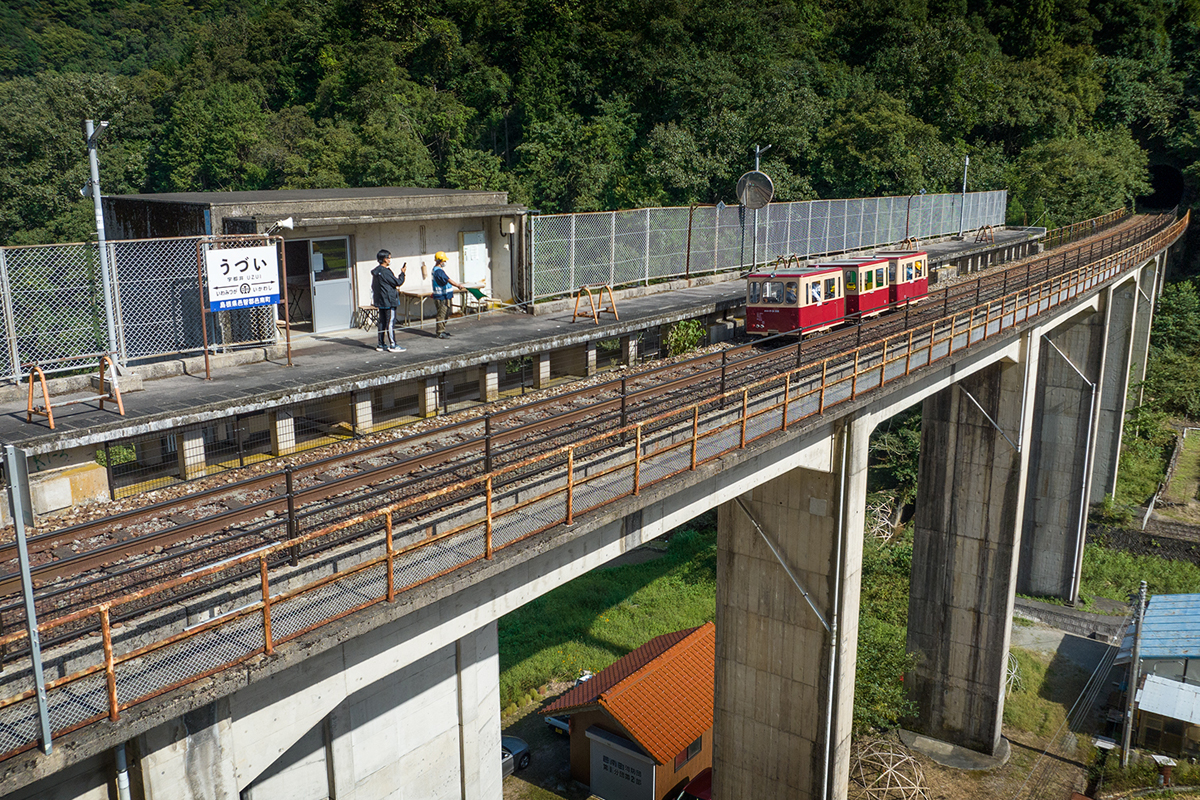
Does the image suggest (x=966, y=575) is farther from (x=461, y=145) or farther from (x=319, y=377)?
(x=461, y=145)

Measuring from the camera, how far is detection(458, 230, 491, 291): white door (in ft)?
65.7

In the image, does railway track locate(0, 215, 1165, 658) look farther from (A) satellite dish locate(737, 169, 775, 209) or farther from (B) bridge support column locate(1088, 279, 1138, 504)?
(B) bridge support column locate(1088, 279, 1138, 504)

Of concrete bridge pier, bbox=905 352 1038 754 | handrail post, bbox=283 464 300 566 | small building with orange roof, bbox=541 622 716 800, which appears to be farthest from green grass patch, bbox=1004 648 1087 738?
handrail post, bbox=283 464 300 566

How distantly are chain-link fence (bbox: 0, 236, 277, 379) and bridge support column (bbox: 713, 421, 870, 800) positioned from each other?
31.0 ft

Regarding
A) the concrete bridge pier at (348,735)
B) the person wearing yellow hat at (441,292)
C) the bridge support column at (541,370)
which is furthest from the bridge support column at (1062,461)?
the concrete bridge pier at (348,735)

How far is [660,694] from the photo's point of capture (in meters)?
21.0

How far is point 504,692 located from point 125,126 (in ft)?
197

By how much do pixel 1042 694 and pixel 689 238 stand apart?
51.7ft

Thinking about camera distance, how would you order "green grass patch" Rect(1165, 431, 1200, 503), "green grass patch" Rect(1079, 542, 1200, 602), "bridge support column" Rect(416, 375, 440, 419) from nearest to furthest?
"bridge support column" Rect(416, 375, 440, 419) → "green grass patch" Rect(1079, 542, 1200, 602) → "green grass patch" Rect(1165, 431, 1200, 503)

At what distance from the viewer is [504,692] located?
24.8 metres

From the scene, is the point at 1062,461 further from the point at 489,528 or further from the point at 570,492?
the point at 489,528

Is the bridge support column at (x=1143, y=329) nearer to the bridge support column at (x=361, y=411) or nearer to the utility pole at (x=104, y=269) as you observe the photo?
the bridge support column at (x=361, y=411)

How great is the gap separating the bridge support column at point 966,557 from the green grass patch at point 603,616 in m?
7.25

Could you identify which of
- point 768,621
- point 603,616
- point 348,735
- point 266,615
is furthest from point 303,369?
→ point 603,616
